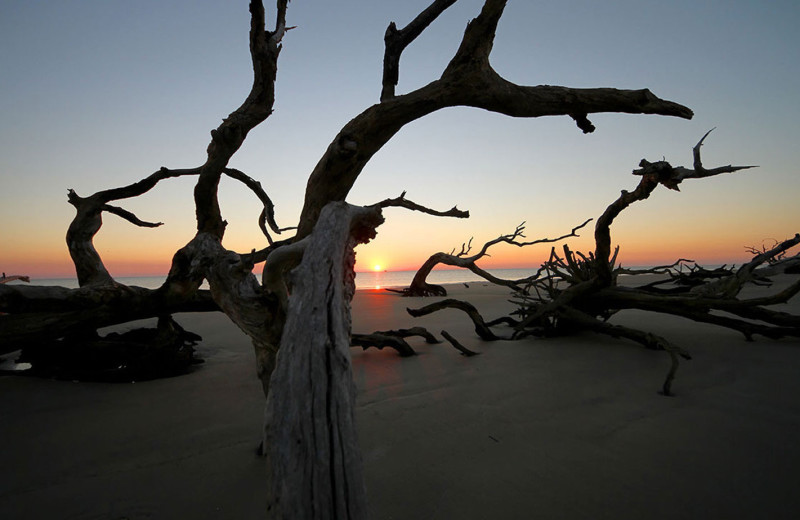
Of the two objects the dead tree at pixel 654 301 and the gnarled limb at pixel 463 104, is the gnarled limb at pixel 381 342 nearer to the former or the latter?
the dead tree at pixel 654 301

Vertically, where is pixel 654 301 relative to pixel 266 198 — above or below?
below

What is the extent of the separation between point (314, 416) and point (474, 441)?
1.53 m

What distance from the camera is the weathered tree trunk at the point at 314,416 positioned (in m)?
0.70

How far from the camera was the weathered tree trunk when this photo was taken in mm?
703

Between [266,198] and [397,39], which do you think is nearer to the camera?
[397,39]

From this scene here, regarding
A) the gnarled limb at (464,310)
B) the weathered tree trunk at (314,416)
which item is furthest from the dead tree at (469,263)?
the weathered tree trunk at (314,416)

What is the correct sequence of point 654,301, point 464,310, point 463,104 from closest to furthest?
point 463,104 < point 654,301 < point 464,310

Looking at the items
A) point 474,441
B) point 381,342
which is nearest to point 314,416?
point 474,441

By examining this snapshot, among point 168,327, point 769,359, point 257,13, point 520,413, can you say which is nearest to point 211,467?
point 520,413

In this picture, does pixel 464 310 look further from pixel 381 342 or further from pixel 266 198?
pixel 266 198

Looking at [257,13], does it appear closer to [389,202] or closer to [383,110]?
[383,110]

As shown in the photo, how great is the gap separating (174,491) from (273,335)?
829 mm

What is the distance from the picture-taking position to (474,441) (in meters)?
2.02

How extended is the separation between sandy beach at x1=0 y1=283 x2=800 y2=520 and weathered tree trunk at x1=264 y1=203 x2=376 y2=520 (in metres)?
0.19
